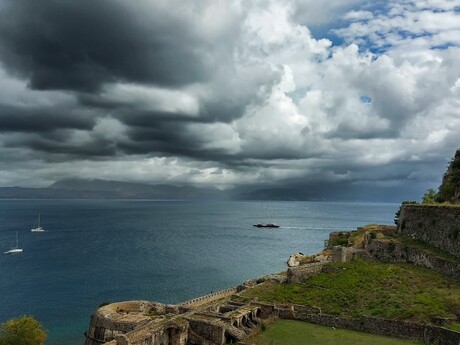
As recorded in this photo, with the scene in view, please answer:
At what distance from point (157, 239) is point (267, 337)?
13698 centimetres

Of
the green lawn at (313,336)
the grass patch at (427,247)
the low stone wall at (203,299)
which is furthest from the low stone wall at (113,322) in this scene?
the grass patch at (427,247)

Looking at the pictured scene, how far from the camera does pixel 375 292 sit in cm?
3734

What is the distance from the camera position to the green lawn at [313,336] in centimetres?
2983

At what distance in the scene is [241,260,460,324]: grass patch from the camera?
31820 mm

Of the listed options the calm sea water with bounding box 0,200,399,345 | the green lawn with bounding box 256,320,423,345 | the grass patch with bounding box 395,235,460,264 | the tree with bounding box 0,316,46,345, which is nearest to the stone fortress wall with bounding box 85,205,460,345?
the grass patch with bounding box 395,235,460,264

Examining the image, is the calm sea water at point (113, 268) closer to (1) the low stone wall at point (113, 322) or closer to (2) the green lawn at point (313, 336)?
(1) the low stone wall at point (113, 322)

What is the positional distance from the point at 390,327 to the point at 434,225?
21.4 meters

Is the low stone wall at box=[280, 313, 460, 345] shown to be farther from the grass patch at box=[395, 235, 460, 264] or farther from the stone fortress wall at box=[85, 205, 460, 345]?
the grass patch at box=[395, 235, 460, 264]

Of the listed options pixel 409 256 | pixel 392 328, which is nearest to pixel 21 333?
pixel 392 328

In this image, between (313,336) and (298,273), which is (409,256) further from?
(313,336)

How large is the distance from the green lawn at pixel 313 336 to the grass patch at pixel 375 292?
2.24 meters

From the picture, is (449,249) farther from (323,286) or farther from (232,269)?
(232,269)

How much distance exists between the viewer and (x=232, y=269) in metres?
103

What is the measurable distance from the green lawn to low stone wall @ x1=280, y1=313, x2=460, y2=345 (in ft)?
2.00
